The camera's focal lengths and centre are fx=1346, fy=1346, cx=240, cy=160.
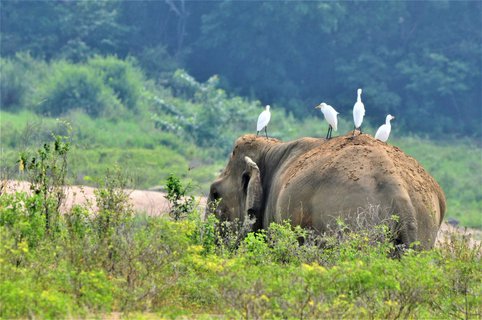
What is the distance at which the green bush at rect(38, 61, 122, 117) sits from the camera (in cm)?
3653

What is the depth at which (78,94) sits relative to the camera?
120 ft

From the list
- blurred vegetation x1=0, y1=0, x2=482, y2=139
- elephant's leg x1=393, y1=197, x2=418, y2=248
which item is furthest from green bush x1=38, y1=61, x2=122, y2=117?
elephant's leg x1=393, y1=197, x2=418, y2=248

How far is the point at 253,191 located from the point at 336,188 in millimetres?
1608

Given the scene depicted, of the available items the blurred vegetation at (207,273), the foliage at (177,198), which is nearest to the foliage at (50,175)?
the blurred vegetation at (207,273)

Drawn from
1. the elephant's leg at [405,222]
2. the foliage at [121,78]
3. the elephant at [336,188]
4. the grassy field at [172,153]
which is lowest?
the elephant's leg at [405,222]

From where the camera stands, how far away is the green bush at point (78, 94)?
120ft

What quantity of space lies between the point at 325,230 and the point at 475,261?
1109 millimetres

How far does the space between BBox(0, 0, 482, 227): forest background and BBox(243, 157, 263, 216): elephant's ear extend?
2389 cm

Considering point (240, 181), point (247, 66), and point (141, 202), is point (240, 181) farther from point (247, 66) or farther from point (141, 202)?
point (247, 66)

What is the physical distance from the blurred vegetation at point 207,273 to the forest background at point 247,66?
2600 cm

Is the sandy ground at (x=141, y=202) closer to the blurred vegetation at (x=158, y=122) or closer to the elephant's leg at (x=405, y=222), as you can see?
the elephant's leg at (x=405, y=222)

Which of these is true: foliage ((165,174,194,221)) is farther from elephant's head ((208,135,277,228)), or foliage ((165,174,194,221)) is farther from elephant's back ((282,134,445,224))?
elephant's back ((282,134,445,224))

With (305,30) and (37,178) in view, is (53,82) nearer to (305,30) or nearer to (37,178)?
(305,30)

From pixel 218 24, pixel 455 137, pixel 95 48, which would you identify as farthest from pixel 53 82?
pixel 455 137
